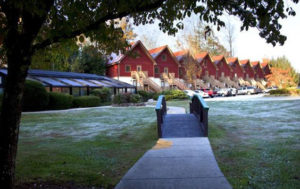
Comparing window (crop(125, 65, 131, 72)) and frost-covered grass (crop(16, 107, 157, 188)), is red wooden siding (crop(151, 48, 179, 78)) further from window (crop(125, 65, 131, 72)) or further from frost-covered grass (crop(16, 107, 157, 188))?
frost-covered grass (crop(16, 107, 157, 188))

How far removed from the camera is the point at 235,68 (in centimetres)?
6419

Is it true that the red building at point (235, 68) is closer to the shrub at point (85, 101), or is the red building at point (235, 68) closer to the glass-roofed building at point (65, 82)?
the glass-roofed building at point (65, 82)

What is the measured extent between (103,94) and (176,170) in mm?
24922

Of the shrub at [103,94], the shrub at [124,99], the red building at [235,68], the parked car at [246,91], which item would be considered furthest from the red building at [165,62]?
the red building at [235,68]

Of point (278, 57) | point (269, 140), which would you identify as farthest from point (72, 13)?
point (278, 57)

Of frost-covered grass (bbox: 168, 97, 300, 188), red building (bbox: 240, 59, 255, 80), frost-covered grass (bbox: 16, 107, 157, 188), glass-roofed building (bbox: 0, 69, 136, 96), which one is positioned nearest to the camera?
frost-covered grass (bbox: 168, 97, 300, 188)

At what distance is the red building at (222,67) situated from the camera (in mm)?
58353

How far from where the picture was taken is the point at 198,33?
60219mm

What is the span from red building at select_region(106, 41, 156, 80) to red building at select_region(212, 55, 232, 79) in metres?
21.3

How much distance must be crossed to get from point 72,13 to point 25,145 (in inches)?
198

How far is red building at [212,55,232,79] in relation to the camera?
5835cm

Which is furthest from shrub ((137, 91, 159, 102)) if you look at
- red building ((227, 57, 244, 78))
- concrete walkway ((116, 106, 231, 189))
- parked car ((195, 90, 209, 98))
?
red building ((227, 57, 244, 78))

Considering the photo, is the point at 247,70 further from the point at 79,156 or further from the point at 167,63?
the point at 79,156

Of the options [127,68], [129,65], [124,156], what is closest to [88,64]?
[127,68]
